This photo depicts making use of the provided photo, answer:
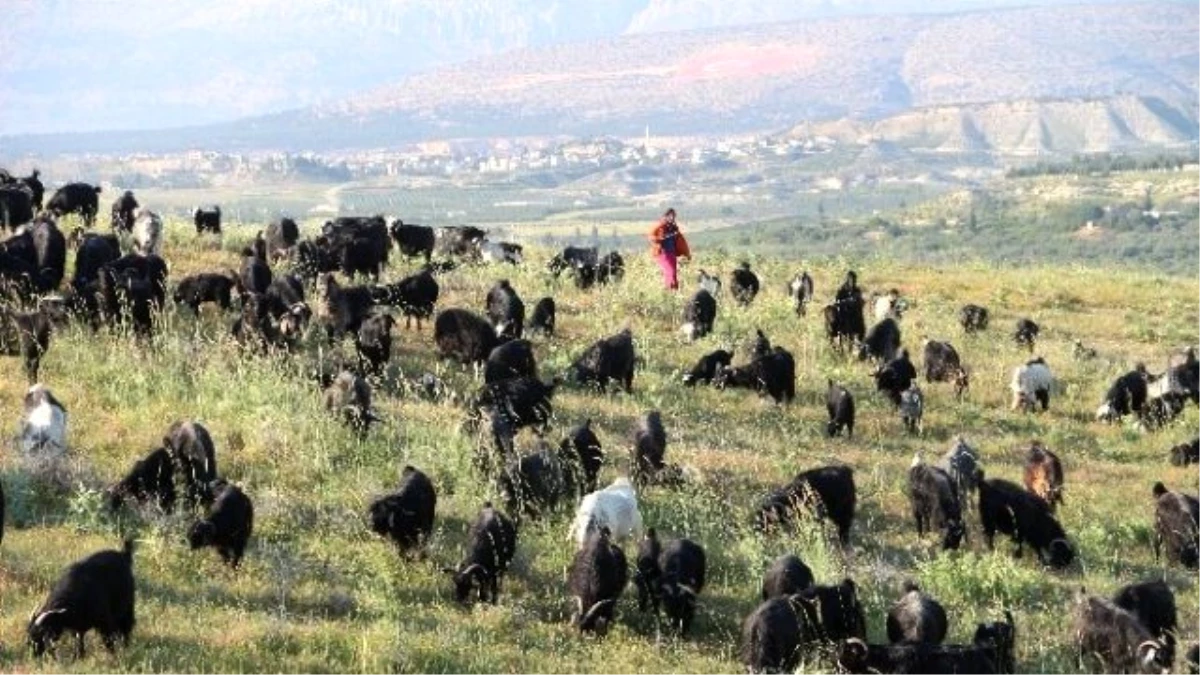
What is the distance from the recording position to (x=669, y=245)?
27.5m

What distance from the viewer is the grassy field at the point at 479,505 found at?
11.1m

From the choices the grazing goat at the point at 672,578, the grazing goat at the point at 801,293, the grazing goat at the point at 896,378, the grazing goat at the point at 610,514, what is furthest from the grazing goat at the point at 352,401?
the grazing goat at the point at 801,293

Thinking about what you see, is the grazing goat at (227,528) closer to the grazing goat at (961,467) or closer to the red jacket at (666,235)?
the grazing goat at (961,467)

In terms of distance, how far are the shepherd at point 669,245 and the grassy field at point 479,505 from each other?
199 centimetres

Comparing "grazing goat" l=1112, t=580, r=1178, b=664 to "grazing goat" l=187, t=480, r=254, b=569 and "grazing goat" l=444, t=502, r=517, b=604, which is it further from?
"grazing goat" l=187, t=480, r=254, b=569

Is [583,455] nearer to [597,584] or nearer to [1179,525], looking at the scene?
[597,584]

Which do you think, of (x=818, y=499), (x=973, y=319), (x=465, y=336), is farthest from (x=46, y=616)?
(x=973, y=319)

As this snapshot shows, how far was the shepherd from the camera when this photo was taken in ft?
89.3

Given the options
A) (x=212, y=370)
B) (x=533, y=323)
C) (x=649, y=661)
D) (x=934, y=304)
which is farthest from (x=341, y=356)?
(x=934, y=304)

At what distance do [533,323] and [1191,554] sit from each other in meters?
10.6

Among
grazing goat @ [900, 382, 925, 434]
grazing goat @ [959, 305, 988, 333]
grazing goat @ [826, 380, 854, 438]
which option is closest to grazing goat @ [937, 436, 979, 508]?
grazing goat @ [826, 380, 854, 438]

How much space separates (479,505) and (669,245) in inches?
530

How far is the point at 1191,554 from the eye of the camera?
1502cm

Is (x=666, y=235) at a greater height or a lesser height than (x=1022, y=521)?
greater
